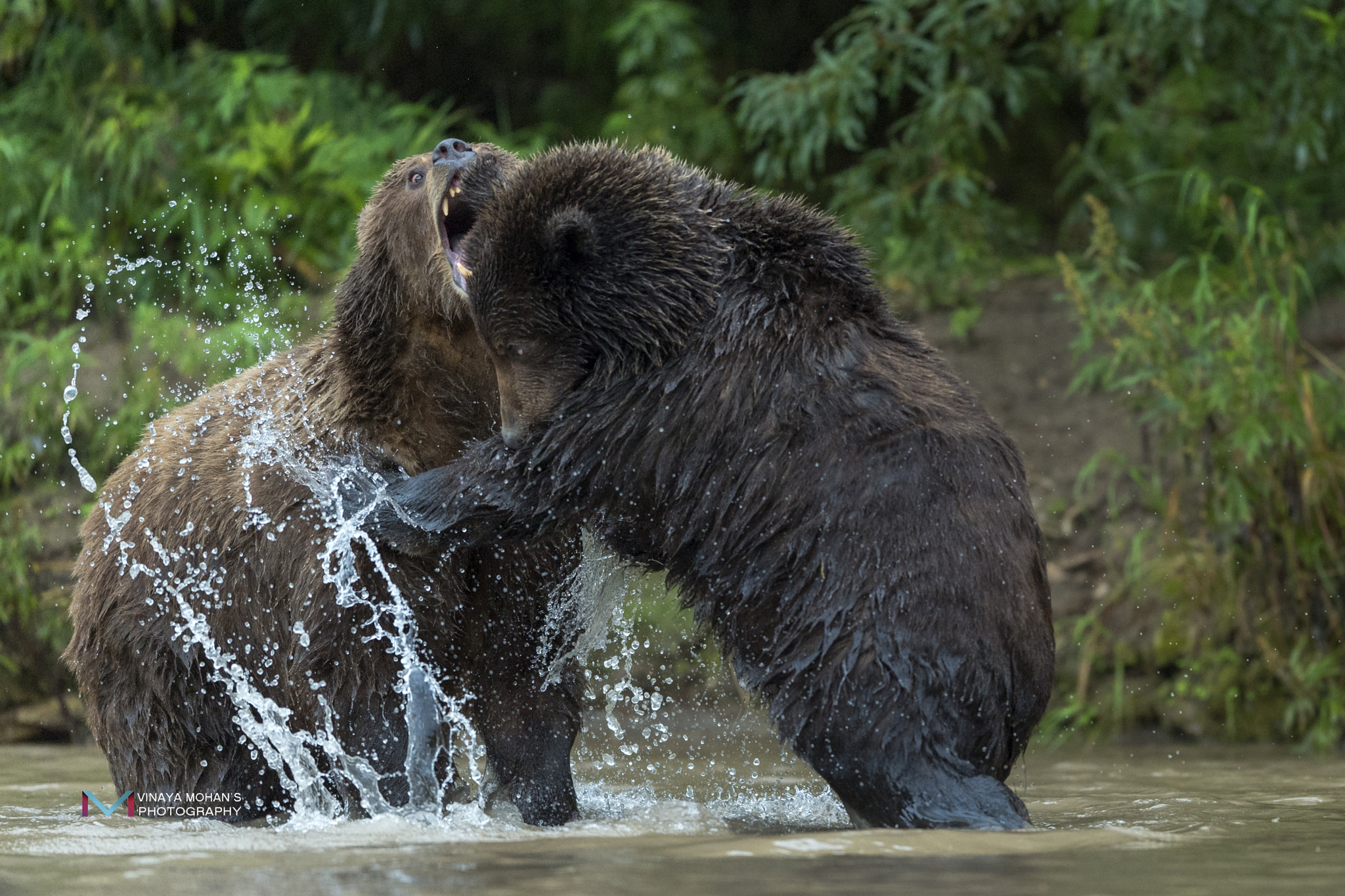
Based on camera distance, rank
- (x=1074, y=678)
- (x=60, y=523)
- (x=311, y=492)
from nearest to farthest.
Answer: (x=311, y=492)
(x=1074, y=678)
(x=60, y=523)

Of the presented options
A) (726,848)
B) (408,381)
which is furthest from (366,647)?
(726,848)

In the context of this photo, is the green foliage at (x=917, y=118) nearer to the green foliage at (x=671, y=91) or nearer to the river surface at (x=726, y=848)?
the green foliage at (x=671, y=91)

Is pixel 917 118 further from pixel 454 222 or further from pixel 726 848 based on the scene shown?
pixel 726 848

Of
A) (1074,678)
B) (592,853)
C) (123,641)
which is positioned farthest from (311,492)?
(1074,678)

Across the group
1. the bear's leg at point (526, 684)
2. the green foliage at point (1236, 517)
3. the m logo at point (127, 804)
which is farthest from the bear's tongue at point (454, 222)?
the green foliage at point (1236, 517)

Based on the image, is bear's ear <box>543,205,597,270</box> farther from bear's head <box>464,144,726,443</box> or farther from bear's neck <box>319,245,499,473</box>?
bear's neck <box>319,245,499,473</box>

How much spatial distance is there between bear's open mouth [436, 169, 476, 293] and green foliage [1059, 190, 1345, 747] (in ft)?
10.2

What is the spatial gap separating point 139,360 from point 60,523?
901mm

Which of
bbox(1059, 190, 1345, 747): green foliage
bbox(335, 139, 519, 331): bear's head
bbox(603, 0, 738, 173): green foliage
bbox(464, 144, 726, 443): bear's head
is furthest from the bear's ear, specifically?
bbox(603, 0, 738, 173): green foliage

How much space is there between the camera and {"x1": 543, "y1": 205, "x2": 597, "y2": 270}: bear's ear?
3.81m

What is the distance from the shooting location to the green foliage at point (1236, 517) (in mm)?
5957

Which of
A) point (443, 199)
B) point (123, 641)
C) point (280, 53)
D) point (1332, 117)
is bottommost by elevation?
point (123, 641)

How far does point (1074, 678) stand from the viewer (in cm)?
639

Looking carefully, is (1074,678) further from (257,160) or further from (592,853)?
(257,160)
